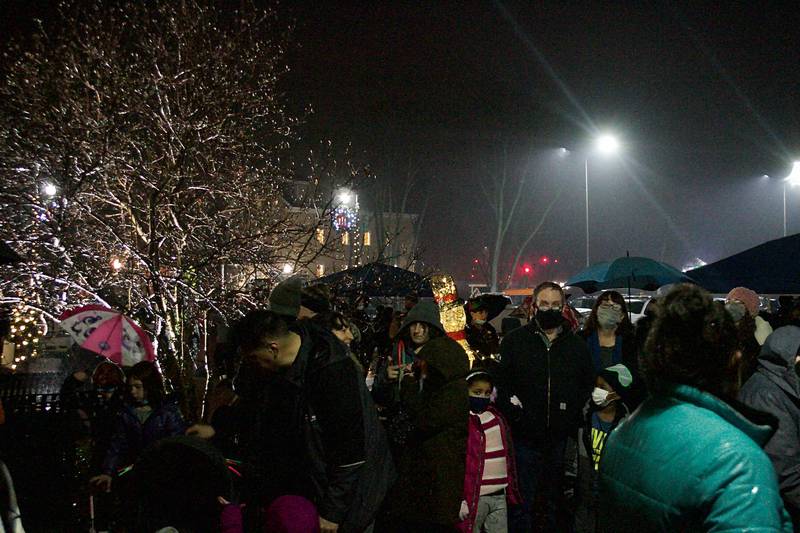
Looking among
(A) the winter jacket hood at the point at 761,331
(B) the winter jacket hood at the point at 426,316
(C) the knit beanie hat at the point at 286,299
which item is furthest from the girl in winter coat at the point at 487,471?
(A) the winter jacket hood at the point at 761,331

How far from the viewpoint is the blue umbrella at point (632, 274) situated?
10.9 m

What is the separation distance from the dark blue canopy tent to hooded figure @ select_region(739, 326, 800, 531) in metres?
4.63

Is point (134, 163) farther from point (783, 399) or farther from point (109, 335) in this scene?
point (783, 399)

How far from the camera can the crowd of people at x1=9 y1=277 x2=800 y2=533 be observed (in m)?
1.84

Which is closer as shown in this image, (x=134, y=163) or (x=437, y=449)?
(x=437, y=449)

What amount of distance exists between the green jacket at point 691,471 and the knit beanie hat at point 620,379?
3267 millimetres

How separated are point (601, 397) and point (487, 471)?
114 cm

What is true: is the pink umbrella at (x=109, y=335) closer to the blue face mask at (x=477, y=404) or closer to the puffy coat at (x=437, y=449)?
the puffy coat at (x=437, y=449)

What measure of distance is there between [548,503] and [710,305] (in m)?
4.46

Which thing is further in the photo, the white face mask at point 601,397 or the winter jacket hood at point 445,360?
the white face mask at point 601,397

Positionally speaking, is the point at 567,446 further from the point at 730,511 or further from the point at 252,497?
the point at 730,511

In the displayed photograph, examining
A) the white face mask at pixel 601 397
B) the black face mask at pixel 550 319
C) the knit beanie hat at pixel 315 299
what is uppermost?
the knit beanie hat at pixel 315 299

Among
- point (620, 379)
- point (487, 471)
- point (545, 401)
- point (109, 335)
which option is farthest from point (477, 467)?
point (109, 335)

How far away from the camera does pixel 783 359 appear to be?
4102mm
